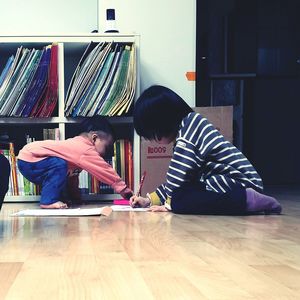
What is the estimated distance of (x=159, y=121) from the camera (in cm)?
204

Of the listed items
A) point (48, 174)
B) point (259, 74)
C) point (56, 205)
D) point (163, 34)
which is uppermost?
point (163, 34)

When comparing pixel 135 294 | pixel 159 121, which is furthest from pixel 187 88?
pixel 135 294

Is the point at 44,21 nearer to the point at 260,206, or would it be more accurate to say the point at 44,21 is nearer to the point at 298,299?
the point at 260,206

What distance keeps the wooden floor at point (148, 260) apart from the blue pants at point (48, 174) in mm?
660

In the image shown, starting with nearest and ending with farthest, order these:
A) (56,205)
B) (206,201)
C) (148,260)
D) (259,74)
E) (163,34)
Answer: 1. (148,260)
2. (206,201)
3. (56,205)
4. (163,34)
5. (259,74)

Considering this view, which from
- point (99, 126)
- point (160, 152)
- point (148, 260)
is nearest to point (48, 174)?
point (99, 126)

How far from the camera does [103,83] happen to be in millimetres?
2461

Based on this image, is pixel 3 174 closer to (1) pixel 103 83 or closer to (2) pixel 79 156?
(2) pixel 79 156

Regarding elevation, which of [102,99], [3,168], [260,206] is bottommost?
[260,206]

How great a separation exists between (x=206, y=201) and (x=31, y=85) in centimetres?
110

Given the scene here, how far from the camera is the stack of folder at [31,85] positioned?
2.43 m

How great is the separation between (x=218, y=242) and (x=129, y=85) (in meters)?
1.40

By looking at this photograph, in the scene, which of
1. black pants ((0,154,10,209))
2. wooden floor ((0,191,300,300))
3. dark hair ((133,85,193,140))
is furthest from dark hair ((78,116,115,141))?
black pants ((0,154,10,209))

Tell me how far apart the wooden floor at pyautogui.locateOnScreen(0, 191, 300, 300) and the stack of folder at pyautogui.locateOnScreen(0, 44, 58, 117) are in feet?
3.11
